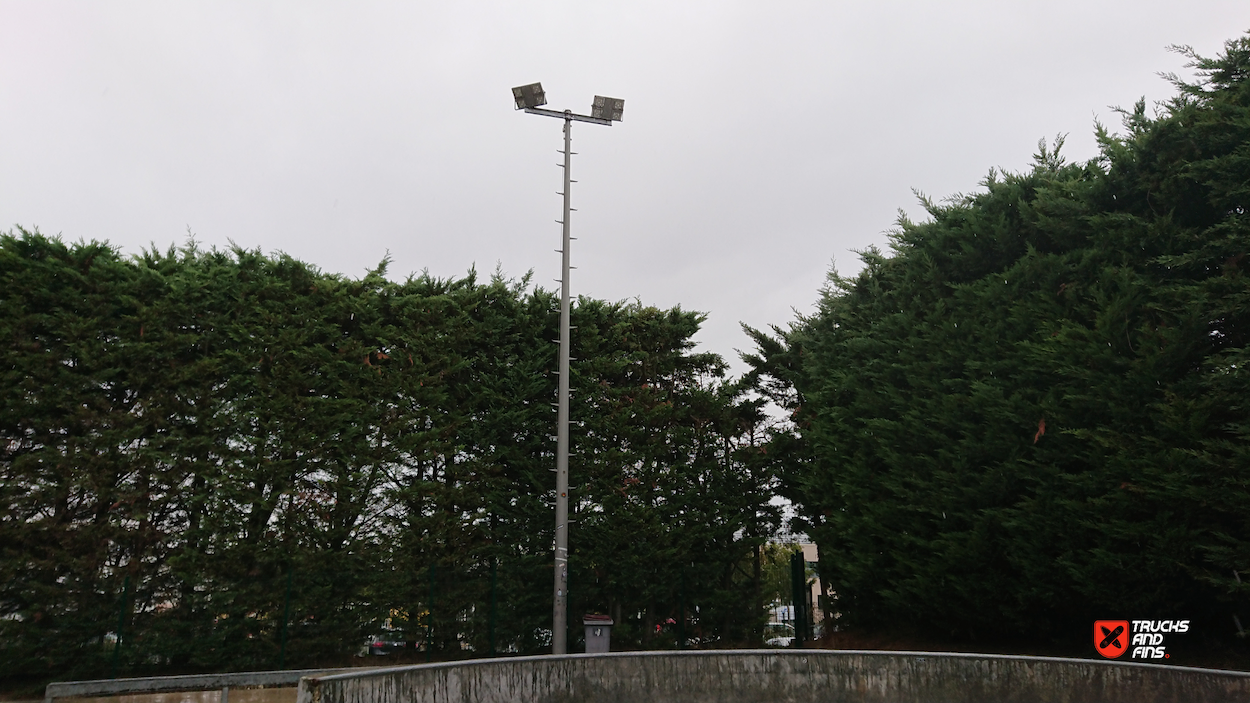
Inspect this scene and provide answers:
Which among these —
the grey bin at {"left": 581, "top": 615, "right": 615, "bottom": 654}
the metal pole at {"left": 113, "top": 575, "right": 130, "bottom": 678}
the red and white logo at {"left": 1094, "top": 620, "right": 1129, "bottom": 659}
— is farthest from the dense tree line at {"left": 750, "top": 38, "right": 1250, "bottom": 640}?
the metal pole at {"left": 113, "top": 575, "right": 130, "bottom": 678}

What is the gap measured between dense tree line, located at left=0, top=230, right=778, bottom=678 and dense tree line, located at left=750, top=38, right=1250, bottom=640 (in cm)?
428

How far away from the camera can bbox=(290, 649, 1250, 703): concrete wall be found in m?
7.16

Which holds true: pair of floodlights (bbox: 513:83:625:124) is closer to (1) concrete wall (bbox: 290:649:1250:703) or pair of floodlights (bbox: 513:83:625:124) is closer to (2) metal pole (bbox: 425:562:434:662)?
(2) metal pole (bbox: 425:562:434:662)

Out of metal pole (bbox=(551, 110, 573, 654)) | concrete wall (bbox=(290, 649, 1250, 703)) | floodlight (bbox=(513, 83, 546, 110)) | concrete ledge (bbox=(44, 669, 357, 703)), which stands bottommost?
concrete ledge (bbox=(44, 669, 357, 703))

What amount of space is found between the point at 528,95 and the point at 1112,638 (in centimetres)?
1486

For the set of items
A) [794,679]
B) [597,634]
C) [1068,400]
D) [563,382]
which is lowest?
[597,634]

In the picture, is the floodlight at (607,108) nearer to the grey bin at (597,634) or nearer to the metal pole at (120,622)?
the grey bin at (597,634)

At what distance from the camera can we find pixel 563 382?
16109 millimetres

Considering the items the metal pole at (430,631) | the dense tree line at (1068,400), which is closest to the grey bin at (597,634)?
the metal pole at (430,631)

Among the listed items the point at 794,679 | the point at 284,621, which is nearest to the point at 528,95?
the point at 284,621

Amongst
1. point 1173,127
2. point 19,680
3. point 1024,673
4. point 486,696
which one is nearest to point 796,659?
point 1024,673

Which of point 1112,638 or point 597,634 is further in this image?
point 597,634

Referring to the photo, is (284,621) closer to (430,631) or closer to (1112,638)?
(430,631)

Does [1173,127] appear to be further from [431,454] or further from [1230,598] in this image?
[431,454]
